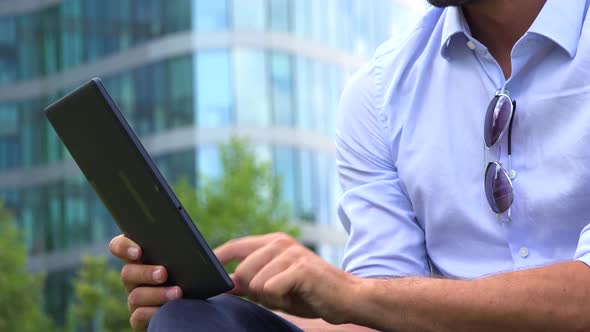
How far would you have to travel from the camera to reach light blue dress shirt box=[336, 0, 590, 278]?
2.43 m

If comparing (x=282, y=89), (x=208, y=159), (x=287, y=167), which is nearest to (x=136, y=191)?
(x=208, y=159)

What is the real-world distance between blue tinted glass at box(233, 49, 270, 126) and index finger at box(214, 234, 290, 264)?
107 ft

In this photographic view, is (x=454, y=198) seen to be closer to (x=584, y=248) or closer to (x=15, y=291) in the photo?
(x=584, y=248)

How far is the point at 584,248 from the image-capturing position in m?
2.22

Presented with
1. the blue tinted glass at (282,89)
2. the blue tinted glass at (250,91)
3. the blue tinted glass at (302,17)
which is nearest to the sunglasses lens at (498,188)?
the blue tinted glass at (250,91)

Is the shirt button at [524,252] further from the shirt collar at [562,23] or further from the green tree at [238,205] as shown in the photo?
the green tree at [238,205]

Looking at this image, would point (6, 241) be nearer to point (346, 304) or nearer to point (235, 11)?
point (235, 11)

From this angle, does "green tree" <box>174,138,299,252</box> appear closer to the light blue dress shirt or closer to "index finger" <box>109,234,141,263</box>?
the light blue dress shirt

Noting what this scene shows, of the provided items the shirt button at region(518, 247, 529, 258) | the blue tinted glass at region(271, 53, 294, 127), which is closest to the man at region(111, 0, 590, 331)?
the shirt button at region(518, 247, 529, 258)

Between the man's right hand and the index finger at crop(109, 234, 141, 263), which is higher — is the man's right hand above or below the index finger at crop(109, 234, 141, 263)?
below

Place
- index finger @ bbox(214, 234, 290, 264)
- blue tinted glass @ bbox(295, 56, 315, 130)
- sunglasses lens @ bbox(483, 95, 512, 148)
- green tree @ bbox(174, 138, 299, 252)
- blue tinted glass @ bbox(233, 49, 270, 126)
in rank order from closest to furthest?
index finger @ bbox(214, 234, 290, 264) < sunglasses lens @ bbox(483, 95, 512, 148) < green tree @ bbox(174, 138, 299, 252) < blue tinted glass @ bbox(233, 49, 270, 126) < blue tinted glass @ bbox(295, 56, 315, 130)

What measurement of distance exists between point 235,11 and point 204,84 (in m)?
2.51

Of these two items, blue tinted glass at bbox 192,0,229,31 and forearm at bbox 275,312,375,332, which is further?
blue tinted glass at bbox 192,0,229,31

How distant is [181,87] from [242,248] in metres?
33.7
